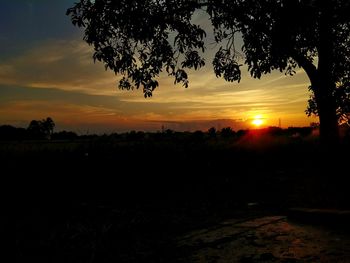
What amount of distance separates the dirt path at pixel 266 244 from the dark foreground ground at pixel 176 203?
0.01m

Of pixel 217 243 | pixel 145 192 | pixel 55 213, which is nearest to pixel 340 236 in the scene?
pixel 217 243

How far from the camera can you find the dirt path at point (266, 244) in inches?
179

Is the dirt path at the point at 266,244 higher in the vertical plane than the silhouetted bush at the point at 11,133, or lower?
lower

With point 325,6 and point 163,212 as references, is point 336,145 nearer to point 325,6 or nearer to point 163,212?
point 325,6

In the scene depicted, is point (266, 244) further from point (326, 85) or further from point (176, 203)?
point (326, 85)

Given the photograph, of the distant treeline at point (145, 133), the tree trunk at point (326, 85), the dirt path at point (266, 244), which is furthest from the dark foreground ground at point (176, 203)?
the distant treeline at point (145, 133)

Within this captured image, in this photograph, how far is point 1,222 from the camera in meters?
7.99

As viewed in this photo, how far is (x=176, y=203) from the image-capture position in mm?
10305

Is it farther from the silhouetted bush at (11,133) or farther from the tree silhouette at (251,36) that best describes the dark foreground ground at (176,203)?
the silhouetted bush at (11,133)

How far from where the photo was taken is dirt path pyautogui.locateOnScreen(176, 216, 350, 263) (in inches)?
179

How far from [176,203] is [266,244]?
5302mm

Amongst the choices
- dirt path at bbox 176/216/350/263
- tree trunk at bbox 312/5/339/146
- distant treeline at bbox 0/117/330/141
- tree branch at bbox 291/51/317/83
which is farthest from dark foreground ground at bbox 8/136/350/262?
distant treeline at bbox 0/117/330/141

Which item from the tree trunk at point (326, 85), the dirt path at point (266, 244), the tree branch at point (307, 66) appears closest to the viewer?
the dirt path at point (266, 244)

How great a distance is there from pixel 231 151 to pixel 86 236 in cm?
1050
